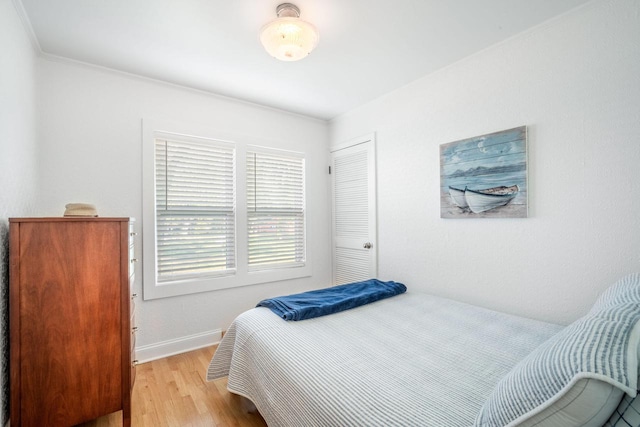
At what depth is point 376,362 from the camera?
1390 mm

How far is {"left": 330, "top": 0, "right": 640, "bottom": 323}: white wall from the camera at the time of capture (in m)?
1.68

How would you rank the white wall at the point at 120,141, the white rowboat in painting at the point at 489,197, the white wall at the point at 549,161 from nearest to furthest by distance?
1. the white wall at the point at 549,161
2. the white rowboat in painting at the point at 489,197
3. the white wall at the point at 120,141

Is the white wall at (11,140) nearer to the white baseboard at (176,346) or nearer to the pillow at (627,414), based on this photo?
the white baseboard at (176,346)

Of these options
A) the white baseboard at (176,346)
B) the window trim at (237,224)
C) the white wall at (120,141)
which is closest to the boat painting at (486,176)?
the window trim at (237,224)

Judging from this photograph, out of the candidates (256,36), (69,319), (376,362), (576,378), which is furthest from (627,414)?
(256,36)

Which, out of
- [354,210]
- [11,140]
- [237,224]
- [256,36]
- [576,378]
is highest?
[256,36]

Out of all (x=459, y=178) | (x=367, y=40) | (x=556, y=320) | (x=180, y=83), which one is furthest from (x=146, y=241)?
(x=556, y=320)

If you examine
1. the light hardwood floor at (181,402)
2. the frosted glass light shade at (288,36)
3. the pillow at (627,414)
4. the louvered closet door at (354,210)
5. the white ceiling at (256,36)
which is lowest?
the light hardwood floor at (181,402)

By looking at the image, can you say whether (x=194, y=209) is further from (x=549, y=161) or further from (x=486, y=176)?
(x=549, y=161)

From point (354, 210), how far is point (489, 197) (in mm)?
1500

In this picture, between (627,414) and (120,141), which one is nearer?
(627,414)

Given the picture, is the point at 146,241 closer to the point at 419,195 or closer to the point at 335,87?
the point at 335,87

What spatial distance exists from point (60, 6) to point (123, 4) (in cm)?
38

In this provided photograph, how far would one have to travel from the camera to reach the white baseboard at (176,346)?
101 inches
